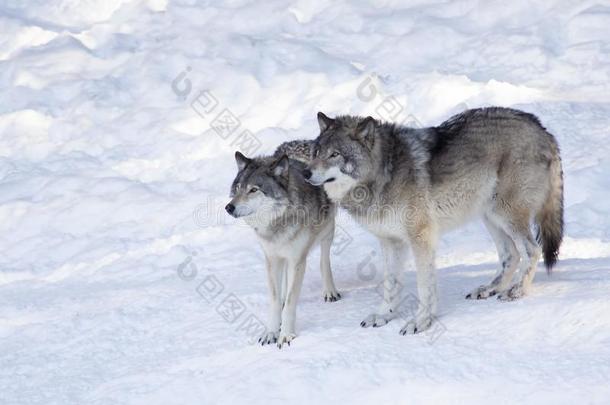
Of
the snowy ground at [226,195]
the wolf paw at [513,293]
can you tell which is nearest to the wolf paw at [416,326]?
the snowy ground at [226,195]

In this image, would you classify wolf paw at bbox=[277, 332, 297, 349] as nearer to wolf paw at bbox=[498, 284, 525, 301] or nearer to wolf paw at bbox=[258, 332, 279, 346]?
wolf paw at bbox=[258, 332, 279, 346]

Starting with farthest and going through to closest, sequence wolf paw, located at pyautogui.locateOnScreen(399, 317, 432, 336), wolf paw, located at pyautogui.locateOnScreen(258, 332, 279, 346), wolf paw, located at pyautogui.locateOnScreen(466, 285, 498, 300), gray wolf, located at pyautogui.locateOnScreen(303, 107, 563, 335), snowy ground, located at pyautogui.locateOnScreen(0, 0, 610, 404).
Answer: wolf paw, located at pyautogui.locateOnScreen(466, 285, 498, 300) → wolf paw, located at pyautogui.locateOnScreen(258, 332, 279, 346) → gray wolf, located at pyautogui.locateOnScreen(303, 107, 563, 335) → wolf paw, located at pyautogui.locateOnScreen(399, 317, 432, 336) → snowy ground, located at pyautogui.locateOnScreen(0, 0, 610, 404)

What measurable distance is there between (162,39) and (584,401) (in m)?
10.3

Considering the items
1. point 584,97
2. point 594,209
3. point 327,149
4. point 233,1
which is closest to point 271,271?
point 327,149

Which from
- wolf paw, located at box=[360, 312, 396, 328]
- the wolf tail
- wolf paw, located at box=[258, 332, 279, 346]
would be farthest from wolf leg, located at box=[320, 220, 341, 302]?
the wolf tail

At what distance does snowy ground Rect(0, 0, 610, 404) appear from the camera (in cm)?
586

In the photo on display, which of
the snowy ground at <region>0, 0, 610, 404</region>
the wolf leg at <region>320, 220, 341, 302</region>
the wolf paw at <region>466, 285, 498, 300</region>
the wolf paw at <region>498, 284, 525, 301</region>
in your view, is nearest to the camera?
the snowy ground at <region>0, 0, 610, 404</region>

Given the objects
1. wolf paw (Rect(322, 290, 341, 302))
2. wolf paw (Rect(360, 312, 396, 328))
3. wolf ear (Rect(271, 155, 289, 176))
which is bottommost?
wolf paw (Rect(360, 312, 396, 328))

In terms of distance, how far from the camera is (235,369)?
20.0 ft

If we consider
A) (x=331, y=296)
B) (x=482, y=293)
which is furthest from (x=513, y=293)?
(x=331, y=296)

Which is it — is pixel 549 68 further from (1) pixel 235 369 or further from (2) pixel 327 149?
(1) pixel 235 369

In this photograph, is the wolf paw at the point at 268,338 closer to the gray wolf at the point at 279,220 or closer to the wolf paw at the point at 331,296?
the gray wolf at the point at 279,220

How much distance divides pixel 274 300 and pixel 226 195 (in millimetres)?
3633

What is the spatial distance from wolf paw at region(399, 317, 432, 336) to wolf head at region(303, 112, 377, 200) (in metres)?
1.15
